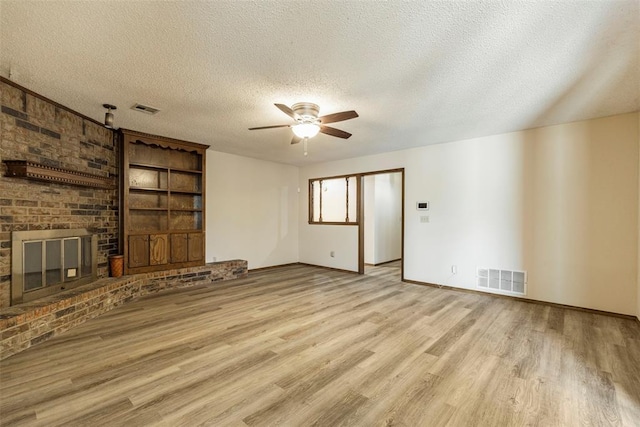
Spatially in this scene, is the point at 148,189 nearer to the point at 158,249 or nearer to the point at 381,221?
the point at 158,249

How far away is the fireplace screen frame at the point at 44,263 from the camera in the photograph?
2.88 metres

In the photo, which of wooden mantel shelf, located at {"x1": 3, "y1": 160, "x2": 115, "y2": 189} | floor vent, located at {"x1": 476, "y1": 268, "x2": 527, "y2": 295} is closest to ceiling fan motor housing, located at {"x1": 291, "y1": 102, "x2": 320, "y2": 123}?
wooden mantel shelf, located at {"x1": 3, "y1": 160, "x2": 115, "y2": 189}

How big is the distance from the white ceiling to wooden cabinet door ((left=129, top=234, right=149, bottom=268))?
Answer: 185cm

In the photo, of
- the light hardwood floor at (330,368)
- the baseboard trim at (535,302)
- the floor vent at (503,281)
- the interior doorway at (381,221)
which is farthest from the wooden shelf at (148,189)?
the floor vent at (503,281)

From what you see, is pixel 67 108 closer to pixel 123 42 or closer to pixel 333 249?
pixel 123 42

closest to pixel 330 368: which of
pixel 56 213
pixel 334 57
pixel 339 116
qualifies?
pixel 339 116

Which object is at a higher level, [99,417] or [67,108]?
[67,108]

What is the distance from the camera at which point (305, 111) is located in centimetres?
318

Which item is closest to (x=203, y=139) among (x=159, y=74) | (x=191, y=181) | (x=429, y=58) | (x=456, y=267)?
(x=191, y=181)

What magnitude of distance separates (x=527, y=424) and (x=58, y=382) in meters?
3.19

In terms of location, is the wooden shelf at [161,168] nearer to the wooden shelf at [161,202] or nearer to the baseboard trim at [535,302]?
the wooden shelf at [161,202]

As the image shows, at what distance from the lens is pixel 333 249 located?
21.9 feet

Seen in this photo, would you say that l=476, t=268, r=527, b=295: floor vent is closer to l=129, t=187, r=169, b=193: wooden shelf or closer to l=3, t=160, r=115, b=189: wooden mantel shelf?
l=129, t=187, r=169, b=193: wooden shelf

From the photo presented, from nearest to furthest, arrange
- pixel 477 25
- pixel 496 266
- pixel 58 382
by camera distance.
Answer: pixel 477 25
pixel 58 382
pixel 496 266
